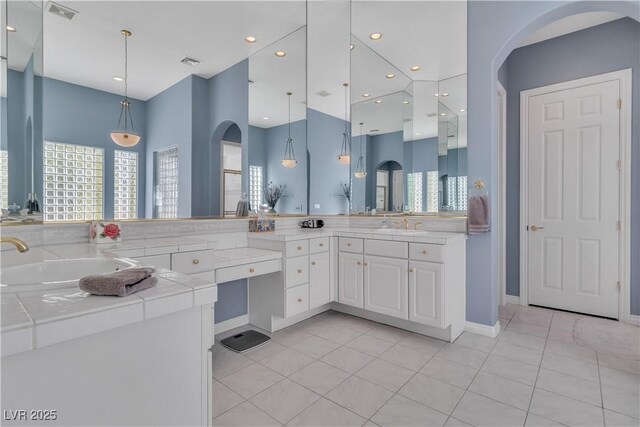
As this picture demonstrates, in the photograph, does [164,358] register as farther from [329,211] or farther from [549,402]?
[329,211]

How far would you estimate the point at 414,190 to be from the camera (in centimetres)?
333

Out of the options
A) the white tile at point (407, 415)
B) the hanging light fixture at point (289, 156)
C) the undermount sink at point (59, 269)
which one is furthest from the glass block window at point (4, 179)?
the hanging light fixture at point (289, 156)

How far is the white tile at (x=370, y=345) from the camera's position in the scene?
245 cm

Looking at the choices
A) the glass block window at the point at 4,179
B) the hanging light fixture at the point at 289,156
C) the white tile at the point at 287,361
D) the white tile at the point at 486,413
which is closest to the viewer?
the glass block window at the point at 4,179

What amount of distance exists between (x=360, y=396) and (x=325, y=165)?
261 cm

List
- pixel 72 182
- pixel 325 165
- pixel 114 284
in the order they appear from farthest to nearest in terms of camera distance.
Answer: pixel 325 165, pixel 72 182, pixel 114 284

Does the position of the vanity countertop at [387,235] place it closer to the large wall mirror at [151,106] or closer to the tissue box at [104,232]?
the large wall mirror at [151,106]

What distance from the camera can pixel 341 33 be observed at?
351 centimetres

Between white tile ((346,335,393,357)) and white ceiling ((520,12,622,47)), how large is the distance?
346 cm

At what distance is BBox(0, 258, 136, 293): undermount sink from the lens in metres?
1.20

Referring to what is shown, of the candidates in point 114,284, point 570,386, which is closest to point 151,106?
point 114,284

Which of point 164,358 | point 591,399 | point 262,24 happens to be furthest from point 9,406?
point 262,24

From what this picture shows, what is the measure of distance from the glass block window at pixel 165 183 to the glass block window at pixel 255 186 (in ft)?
2.49

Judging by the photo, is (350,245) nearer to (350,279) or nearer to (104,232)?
(350,279)
